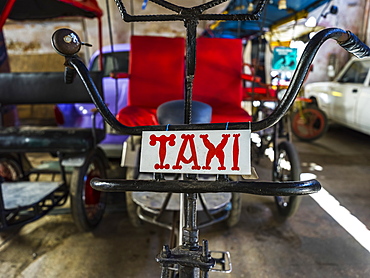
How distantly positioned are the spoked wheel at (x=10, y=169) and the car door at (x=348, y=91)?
4960mm

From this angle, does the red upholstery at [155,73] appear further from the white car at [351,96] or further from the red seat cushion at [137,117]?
the white car at [351,96]

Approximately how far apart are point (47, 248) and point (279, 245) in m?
1.69

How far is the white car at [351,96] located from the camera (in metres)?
4.72

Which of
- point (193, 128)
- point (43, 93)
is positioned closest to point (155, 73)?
point (43, 93)

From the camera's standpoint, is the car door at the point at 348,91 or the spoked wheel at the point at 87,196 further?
the car door at the point at 348,91

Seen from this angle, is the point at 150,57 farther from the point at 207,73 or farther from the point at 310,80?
the point at 310,80

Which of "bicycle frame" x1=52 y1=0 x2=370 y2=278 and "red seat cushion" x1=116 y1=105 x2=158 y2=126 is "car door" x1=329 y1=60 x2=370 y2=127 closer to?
"red seat cushion" x1=116 y1=105 x2=158 y2=126

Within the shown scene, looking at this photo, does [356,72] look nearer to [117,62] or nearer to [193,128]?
[117,62]

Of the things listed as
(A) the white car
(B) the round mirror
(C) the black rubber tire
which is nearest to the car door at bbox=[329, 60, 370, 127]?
(A) the white car

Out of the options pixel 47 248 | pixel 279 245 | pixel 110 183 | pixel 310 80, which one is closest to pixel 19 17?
pixel 47 248

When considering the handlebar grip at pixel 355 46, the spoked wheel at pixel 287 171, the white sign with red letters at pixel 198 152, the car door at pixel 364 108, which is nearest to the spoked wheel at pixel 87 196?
the white sign with red letters at pixel 198 152

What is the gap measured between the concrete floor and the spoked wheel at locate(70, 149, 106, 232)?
4.5 inches

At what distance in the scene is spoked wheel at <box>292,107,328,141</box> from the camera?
5273 mm

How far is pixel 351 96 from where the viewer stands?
5.00m
